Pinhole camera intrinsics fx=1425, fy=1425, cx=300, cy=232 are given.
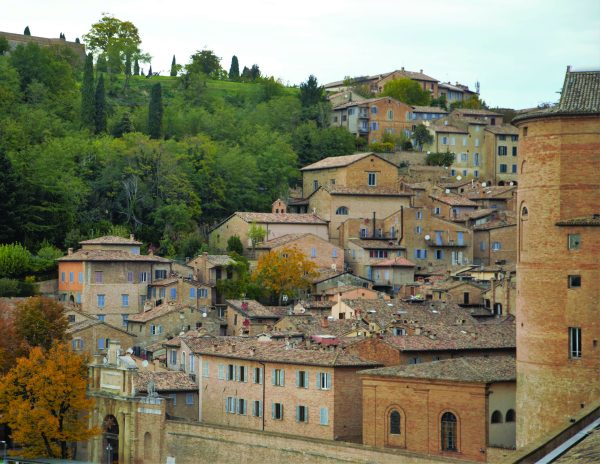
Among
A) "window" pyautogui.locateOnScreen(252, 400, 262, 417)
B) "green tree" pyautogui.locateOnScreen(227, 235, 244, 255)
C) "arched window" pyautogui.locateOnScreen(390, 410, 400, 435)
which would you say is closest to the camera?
"arched window" pyautogui.locateOnScreen(390, 410, 400, 435)

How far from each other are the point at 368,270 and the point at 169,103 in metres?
41.0

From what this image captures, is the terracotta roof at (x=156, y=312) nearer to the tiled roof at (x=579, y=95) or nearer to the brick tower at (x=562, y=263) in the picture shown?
the brick tower at (x=562, y=263)

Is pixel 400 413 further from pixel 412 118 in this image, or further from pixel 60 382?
pixel 412 118

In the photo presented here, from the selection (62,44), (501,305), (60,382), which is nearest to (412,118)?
(62,44)

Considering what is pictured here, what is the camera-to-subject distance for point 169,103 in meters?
121

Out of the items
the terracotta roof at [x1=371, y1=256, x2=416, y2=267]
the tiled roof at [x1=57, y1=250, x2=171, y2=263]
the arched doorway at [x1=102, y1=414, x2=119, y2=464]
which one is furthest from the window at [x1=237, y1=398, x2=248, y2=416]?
the terracotta roof at [x1=371, y1=256, x2=416, y2=267]

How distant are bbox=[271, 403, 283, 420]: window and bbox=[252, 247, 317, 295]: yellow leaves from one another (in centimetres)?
2121

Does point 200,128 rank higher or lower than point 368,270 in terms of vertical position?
higher

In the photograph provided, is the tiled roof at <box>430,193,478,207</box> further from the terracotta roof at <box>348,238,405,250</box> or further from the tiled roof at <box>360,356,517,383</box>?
the tiled roof at <box>360,356,517,383</box>

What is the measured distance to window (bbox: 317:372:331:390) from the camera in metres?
55.4

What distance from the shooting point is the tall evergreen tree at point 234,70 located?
14638 cm

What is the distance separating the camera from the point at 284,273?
78938 millimetres

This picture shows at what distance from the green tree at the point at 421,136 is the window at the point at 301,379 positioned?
2350 inches

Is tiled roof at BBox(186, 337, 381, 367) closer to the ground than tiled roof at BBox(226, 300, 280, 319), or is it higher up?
closer to the ground
